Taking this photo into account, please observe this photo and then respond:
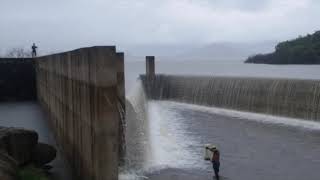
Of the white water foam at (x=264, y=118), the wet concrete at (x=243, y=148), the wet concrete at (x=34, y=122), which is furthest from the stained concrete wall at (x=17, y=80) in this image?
the wet concrete at (x=243, y=148)

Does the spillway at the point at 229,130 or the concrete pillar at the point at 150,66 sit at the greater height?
the concrete pillar at the point at 150,66

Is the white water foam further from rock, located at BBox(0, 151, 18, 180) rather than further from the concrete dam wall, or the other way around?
rock, located at BBox(0, 151, 18, 180)

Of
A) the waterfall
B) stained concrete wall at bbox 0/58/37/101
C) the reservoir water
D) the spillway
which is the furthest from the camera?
stained concrete wall at bbox 0/58/37/101

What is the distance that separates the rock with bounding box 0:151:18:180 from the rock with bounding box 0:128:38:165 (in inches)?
81.8

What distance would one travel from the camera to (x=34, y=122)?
24.9 m

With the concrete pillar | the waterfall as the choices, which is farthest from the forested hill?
the waterfall

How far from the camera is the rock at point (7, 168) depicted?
32.0 ft

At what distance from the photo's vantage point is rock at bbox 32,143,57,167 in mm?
14391

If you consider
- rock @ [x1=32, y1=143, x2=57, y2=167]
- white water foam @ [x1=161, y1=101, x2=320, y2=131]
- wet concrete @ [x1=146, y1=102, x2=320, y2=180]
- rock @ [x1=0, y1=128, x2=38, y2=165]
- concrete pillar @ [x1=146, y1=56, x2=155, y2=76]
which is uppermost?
concrete pillar @ [x1=146, y1=56, x2=155, y2=76]

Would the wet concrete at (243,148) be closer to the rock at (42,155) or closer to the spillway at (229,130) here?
the spillway at (229,130)

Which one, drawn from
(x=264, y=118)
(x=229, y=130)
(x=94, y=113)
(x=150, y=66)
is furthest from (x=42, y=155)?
(x=150, y=66)

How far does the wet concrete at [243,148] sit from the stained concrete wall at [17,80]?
12374 millimetres

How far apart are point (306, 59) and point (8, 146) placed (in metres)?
91.5

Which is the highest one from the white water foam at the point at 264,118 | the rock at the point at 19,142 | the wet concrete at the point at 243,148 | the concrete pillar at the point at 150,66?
the concrete pillar at the point at 150,66
